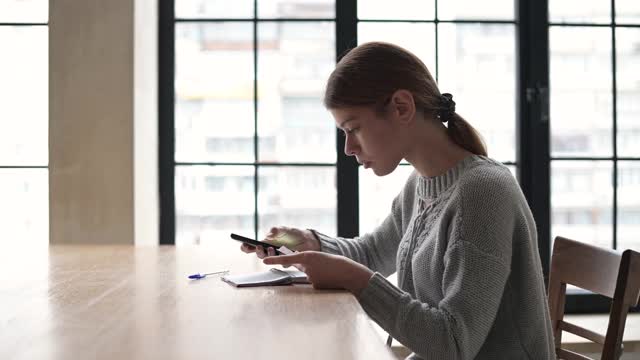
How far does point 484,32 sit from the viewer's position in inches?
115

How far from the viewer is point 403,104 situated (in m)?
1.48

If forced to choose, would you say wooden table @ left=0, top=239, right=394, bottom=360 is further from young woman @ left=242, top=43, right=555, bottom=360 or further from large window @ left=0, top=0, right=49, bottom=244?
large window @ left=0, top=0, right=49, bottom=244

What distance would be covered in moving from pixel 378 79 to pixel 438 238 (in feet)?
1.13

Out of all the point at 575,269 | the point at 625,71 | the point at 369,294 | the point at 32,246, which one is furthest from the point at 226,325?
the point at 625,71

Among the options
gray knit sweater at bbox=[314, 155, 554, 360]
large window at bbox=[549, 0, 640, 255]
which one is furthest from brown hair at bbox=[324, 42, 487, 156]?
large window at bbox=[549, 0, 640, 255]

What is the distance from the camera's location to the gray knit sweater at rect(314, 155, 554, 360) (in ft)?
4.18

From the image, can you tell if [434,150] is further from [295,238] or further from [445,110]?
[295,238]

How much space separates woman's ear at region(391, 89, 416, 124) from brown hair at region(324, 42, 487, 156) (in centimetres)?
1

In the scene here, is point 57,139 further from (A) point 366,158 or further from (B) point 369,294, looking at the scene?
(B) point 369,294

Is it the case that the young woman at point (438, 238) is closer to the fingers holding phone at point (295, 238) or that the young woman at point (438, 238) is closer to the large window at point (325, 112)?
the fingers holding phone at point (295, 238)

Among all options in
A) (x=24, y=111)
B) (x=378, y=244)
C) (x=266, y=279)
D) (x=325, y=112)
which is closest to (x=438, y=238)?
(x=266, y=279)

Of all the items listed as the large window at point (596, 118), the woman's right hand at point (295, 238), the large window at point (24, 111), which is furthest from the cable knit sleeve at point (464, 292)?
the large window at point (24, 111)

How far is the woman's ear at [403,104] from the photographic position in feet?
4.83

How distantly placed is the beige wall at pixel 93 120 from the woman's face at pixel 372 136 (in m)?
1.29
